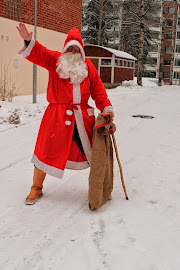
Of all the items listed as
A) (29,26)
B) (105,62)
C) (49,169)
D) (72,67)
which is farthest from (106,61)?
(49,169)

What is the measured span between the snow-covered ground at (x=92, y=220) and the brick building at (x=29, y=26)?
781 centimetres

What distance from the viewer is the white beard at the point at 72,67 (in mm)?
3541

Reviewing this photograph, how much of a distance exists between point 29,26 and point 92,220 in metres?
12.0

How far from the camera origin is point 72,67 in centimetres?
355

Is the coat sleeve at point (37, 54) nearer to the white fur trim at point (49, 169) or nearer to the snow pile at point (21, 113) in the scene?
the white fur trim at point (49, 169)

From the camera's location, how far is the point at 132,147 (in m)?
6.32

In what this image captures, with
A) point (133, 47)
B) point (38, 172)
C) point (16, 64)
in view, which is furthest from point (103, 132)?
point (133, 47)

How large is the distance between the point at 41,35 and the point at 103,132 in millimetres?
12033

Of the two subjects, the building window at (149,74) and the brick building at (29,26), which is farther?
the building window at (149,74)

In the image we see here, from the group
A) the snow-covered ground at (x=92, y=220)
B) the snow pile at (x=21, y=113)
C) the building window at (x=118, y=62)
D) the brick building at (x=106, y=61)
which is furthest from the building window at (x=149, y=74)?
the snow-covered ground at (x=92, y=220)

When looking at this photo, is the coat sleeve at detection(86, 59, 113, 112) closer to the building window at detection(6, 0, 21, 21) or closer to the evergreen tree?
the building window at detection(6, 0, 21, 21)

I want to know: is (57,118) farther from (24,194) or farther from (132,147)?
(132,147)

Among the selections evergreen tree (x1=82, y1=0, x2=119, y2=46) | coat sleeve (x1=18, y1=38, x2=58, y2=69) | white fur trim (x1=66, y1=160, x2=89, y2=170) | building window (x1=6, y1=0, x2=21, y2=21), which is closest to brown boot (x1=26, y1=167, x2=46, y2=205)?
white fur trim (x1=66, y1=160, x2=89, y2=170)

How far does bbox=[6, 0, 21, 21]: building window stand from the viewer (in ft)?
41.7
